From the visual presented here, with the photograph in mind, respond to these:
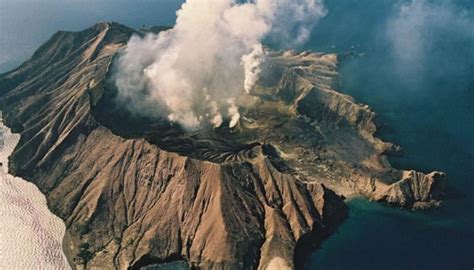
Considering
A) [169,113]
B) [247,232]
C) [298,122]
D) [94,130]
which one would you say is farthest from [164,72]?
[247,232]

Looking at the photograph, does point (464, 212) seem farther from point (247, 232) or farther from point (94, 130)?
point (94, 130)

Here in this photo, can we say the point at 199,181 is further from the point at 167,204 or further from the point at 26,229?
the point at 26,229

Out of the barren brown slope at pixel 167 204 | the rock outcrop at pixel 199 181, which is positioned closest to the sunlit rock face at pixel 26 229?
the rock outcrop at pixel 199 181

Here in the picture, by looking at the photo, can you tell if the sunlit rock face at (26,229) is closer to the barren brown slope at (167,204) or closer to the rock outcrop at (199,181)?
the rock outcrop at (199,181)

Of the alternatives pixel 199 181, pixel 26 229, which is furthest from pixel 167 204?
pixel 26 229

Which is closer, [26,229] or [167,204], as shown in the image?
[167,204]
